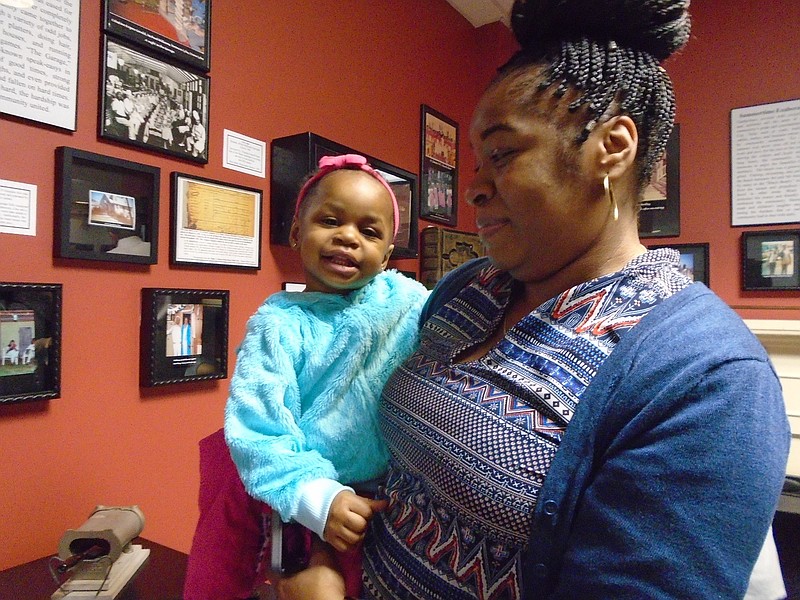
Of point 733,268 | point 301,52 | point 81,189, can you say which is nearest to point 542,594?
point 81,189

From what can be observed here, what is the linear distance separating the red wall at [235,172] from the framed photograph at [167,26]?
0.16ft

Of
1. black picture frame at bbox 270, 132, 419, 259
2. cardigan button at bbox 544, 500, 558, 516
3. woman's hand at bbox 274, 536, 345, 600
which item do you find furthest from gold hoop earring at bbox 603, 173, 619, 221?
black picture frame at bbox 270, 132, 419, 259

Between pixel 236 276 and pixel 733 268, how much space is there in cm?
225

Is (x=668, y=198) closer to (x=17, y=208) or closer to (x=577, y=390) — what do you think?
(x=577, y=390)

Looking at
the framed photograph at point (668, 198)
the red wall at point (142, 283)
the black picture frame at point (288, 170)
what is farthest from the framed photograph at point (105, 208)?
the framed photograph at point (668, 198)

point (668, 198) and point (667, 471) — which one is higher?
point (668, 198)

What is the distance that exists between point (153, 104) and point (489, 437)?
4.29 ft

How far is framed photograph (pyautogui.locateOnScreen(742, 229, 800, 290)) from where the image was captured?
2.30 meters

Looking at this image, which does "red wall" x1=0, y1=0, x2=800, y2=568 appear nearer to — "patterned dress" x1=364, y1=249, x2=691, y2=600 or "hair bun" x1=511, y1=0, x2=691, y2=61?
"patterned dress" x1=364, y1=249, x2=691, y2=600

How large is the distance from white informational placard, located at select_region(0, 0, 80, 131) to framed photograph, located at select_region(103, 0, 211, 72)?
0.33 feet

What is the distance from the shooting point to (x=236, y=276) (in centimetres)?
166

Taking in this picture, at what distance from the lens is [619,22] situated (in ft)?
2.20

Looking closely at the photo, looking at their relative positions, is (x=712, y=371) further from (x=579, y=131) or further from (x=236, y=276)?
(x=236, y=276)

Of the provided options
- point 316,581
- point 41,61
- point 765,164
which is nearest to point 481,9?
point 765,164
